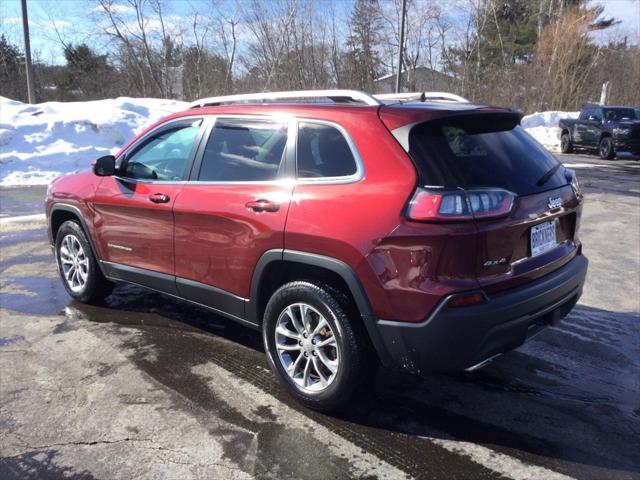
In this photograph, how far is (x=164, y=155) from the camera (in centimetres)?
448

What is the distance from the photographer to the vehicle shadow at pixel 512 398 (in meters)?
3.01

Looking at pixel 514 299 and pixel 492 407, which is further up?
pixel 514 299

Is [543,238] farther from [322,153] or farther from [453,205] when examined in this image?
[322,153]

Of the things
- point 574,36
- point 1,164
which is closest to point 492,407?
point 1,164

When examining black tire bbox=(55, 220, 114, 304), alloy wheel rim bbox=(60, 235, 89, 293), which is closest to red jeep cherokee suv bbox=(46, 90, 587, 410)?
black tire bbox=(55, 220, 114, 304)

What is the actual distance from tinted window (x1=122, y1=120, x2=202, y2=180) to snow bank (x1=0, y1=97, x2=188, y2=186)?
9.64 metres

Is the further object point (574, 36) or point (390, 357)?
point (574, 36)

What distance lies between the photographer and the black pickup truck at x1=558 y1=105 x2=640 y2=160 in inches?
740

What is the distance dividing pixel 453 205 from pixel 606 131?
1945 cm

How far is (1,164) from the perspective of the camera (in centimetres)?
1390

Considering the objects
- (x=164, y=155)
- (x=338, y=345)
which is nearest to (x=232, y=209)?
(x=338, y=345)

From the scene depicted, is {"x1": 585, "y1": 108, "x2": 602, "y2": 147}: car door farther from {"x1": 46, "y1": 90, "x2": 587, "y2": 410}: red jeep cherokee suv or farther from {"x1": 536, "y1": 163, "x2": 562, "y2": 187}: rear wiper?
{"x1": 536, "y1": 163, "x2": 562, "y2": 187}: rear wiper

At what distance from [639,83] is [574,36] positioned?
4708 mm

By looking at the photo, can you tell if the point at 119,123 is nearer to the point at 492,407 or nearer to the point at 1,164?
the point at 1,164
